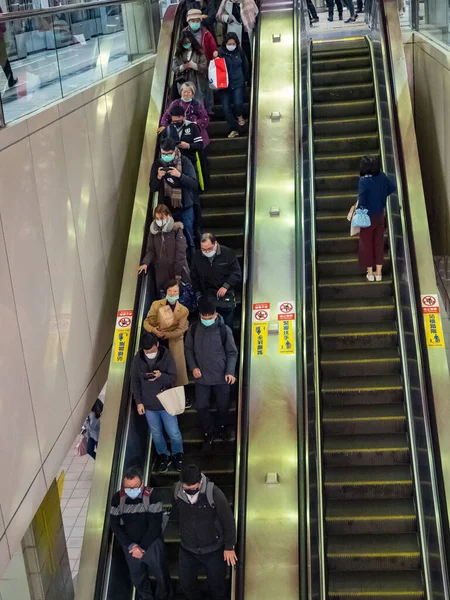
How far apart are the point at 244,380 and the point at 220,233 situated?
2828 mm

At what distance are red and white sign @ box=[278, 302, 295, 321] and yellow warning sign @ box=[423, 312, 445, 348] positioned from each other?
1.40 meters

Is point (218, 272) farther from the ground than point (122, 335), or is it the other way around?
point (218, 272)

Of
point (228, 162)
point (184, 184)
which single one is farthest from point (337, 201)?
point (184, 184)

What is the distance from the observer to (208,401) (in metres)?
7.95

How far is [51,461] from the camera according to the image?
719cm

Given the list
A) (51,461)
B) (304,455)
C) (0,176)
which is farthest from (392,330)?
(0,176)

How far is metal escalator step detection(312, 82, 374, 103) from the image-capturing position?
11617 mm

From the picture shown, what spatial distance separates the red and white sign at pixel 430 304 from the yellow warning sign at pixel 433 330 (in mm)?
33

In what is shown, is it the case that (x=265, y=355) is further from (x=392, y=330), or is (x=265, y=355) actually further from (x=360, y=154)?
(x=360, y=154)

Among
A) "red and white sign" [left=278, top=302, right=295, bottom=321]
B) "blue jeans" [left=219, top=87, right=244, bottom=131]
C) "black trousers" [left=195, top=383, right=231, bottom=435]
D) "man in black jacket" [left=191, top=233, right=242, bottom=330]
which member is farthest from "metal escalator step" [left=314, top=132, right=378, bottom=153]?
"black trousers" [left=195, top=383, right=231, bottom=435]

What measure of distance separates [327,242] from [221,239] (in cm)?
134

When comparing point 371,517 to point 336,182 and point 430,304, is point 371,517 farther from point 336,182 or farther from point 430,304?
point 336,182

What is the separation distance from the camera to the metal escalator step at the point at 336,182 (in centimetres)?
1046

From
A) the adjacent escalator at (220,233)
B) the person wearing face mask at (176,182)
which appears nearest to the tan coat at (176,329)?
the adjacent escalator at (220,233)
